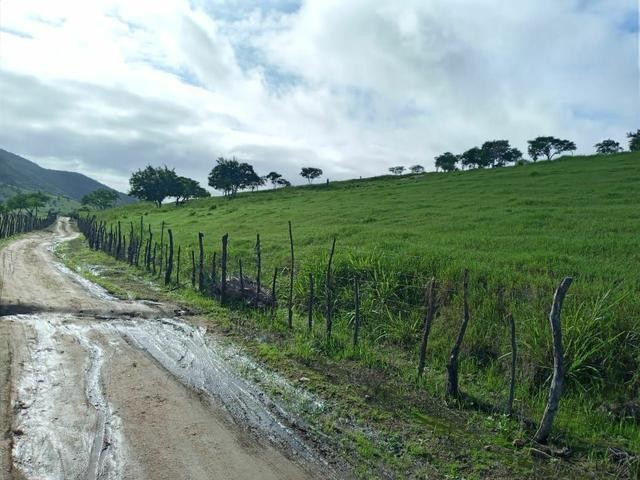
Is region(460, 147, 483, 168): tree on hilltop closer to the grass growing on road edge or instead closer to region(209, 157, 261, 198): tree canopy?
region(209, 157, 261, 198): tree canopy

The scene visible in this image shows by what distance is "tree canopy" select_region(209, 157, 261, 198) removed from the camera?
90938 mm

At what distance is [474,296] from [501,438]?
4726 mm

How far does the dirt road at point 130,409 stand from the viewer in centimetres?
521

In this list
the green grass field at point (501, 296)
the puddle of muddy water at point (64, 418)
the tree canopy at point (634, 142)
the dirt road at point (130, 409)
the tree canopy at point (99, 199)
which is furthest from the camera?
the tree canopy at point (99, 199)

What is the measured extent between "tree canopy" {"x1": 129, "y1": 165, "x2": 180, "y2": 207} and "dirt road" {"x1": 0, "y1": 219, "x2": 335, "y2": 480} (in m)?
78.1

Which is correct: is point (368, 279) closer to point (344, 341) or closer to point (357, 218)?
point (344, 341)

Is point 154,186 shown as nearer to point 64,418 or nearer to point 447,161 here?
point 447,161

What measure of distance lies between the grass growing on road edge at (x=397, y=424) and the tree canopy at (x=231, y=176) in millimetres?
83402

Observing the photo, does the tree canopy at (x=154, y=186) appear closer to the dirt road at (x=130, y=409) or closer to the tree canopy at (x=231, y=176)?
the tree canopy at (x=231, y=176)

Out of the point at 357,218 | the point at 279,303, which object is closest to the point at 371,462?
the point at 279,303

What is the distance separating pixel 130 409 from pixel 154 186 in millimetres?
84012

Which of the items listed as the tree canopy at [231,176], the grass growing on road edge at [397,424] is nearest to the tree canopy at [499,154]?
the tree canopy at [231,176]

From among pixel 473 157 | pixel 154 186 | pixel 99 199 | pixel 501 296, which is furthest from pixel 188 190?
pixel 501 296

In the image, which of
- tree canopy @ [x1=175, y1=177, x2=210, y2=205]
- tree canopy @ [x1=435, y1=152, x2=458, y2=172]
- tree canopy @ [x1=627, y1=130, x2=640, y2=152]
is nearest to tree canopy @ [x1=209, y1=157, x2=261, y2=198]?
tree canopy @ [x1=175, y1=177, x2=210, y2=205]
